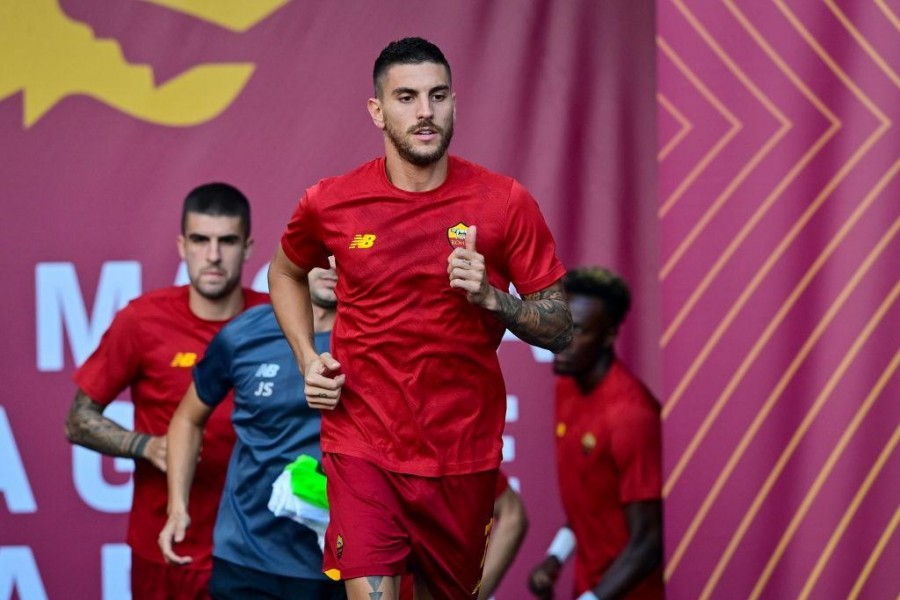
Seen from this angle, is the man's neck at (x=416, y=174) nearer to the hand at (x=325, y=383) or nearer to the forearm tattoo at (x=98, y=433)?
the hand at (x=325, y=383)

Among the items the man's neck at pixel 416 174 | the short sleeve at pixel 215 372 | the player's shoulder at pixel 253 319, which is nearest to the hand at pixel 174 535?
the short sleeve at pixel 215 372

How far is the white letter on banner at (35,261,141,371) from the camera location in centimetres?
627

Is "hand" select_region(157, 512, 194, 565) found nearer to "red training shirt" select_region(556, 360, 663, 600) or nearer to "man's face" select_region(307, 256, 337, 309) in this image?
"man's face" select_region(307, 256, 337, 309)

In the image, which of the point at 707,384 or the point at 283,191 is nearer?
the point at 707,384

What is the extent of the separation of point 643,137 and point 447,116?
251cm

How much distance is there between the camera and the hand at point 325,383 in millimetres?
3689

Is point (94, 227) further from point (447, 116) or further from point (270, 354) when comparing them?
point (447, 116)

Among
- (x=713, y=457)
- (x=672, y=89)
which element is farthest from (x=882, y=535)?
(x=672, y=89)

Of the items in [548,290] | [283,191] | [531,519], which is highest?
[548,290]

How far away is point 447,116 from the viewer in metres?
3.73

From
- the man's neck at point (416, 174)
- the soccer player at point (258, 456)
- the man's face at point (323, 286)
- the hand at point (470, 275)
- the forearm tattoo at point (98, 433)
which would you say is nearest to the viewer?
the hand at point (470, 275)

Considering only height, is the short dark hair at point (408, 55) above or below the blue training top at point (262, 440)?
above

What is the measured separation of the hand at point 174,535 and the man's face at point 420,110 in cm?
143

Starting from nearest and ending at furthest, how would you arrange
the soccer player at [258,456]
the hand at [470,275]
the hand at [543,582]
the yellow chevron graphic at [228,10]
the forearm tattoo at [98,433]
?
the hand at [470,275], the soccer player at [258,456], the forearm tattoo at [98,433], the hand at [543,582], the yellow chevron graphic at [228,10]
